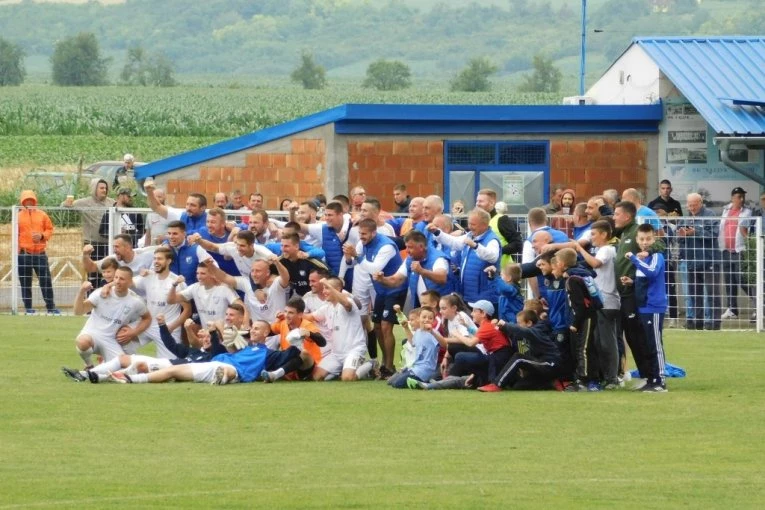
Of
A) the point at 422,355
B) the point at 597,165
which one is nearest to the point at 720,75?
the point at 597,165

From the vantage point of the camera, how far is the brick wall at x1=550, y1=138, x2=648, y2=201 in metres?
26.6

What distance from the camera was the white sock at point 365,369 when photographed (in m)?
17.1

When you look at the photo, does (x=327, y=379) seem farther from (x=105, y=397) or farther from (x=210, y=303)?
(x=105, y=397)

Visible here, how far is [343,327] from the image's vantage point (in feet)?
56.1

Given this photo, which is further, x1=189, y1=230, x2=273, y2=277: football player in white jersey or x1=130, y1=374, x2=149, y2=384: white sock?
x1=189, y1=230, x2=273, y2=277: football player in white jersey

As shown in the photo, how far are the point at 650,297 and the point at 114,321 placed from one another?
539 centimetres

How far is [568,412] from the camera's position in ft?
46.4

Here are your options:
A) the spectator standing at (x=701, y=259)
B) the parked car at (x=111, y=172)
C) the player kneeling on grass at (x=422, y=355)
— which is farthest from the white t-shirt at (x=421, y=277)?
the parked car at (x=111, y=172)

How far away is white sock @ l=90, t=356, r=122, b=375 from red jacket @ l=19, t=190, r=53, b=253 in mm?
8759

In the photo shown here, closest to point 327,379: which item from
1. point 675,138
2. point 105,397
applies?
point 105,397

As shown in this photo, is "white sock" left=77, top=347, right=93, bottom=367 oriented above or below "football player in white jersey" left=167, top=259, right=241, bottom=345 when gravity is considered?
below

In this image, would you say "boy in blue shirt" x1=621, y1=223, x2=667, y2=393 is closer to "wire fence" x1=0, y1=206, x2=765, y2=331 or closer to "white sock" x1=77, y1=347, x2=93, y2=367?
"white sock" x1=77, y1=347, x2=93, y2=367

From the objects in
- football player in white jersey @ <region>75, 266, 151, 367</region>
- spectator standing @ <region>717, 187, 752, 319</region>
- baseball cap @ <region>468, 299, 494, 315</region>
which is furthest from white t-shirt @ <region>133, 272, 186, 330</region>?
spectator standing @ <region>717, 187, 752, 319</region>

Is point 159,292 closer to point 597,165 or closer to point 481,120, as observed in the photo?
point 481,120
